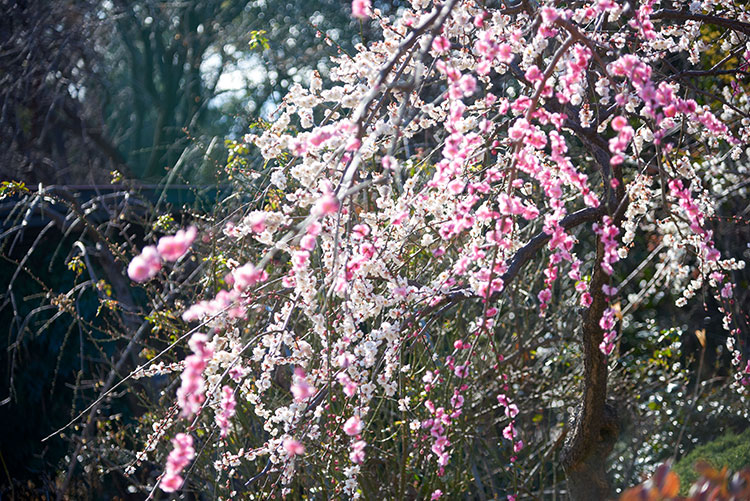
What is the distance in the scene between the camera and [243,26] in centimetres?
1036

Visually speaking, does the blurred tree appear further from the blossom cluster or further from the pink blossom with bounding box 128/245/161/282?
the pink blossom with bounding box 128/245/161/282

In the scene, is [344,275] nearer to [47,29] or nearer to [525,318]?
[525,318]

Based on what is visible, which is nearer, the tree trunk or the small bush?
the tree trunk

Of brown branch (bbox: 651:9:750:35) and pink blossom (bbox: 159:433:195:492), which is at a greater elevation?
brown branch (bbox: 651:9:750:35)

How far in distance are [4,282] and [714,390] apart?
4937 mm

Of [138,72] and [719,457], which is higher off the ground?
[138,72]

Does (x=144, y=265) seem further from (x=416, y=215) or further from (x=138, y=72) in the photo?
(x=138, y=72)

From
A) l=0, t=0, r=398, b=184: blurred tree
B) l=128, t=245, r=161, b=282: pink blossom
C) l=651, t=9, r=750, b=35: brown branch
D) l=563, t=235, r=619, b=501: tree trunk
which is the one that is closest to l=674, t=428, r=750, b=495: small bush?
l=563, t=235, r=619, b=501: tree trunk

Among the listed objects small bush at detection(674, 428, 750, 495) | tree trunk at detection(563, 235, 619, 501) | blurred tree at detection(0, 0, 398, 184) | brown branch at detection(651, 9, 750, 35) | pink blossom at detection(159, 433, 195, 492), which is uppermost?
blurred tree at detection(0, 0, 398, 184)

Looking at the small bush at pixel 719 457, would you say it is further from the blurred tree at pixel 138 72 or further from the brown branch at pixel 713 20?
the blurred tree at pixel 138 72

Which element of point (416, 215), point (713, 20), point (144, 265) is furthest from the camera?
point (416, 215)

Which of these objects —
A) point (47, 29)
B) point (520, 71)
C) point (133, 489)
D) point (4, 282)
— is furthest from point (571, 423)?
point (47, 29)

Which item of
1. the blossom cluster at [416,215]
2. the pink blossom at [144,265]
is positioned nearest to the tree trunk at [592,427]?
the blossom cluster at [416,215]

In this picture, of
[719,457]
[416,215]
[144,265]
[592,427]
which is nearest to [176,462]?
[144,265]
